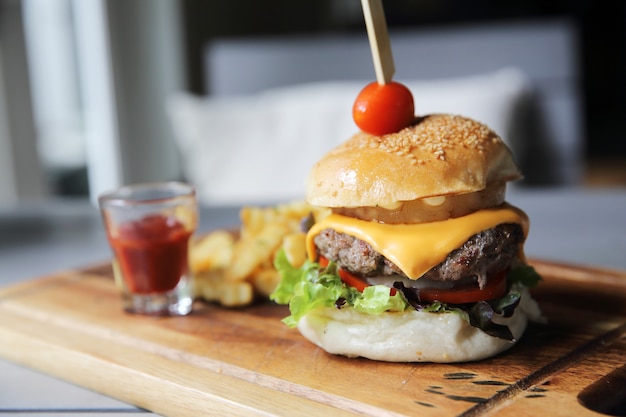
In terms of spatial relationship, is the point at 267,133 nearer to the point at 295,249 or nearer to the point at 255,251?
the point at 255,251

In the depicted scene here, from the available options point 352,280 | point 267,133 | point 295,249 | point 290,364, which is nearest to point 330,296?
point 352,280

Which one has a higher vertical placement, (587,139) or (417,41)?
(417,41)

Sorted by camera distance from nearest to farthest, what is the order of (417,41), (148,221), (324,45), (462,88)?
(148,221) → (462,88) → (417,41) → (324,45)

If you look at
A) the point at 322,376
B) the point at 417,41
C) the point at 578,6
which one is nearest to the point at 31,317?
the point at 322,376

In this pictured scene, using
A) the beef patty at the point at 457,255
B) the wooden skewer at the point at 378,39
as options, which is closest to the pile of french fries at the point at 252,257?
the beef patty at the point at 457,255

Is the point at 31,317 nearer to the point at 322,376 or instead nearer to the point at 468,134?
the point at 322,376

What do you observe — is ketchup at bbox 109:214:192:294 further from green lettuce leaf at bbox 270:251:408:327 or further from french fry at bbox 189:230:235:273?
green lettuce leaf at bbox 270:251:408:327

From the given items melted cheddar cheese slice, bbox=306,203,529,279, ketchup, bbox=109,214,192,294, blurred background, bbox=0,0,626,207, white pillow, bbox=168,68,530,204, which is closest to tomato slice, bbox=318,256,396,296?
melted cheddar cheese slice, bbox=306,203,529,279
